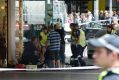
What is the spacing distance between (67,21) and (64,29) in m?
0.32

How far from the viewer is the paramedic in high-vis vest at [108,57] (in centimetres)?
259

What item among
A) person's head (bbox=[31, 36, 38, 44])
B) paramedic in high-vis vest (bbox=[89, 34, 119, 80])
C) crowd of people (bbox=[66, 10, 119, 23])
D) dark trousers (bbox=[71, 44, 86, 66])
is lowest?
dark trousers (bbox=[71, 44, 86, 66])

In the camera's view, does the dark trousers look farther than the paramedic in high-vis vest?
Yes

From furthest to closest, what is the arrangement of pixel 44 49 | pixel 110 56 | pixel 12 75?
pixel 44 49
pixel 12 75
pixel 110 56

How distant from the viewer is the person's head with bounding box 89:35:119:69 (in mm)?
2586

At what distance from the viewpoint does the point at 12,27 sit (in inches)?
640

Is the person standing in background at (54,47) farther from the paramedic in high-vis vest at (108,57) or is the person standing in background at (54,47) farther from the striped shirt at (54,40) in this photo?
the paramedic in high-vis vest at (108,57)

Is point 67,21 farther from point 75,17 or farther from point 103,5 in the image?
point 103,5

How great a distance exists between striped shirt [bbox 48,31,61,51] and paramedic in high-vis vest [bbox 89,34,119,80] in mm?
12112

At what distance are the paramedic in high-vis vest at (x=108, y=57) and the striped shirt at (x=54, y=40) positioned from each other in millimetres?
12112

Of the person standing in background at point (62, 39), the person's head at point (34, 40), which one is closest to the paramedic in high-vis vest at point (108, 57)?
the person standing in background at point (62, 39)

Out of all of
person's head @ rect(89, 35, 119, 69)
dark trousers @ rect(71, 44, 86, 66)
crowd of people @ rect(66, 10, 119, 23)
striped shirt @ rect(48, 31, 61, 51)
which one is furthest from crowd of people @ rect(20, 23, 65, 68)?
person's head @ rect(89, 35, 119, 69)

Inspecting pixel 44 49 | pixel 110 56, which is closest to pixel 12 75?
pixel 44 49

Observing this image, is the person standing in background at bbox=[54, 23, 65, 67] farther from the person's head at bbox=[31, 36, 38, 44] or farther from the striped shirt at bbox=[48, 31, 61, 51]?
→ the person's head at bbox=[31, 36, 38, 44]
